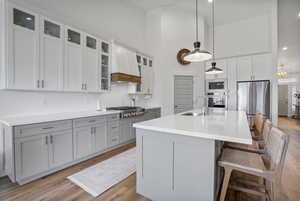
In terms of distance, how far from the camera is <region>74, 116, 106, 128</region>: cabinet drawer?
8.54 feet

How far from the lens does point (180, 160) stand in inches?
61.1

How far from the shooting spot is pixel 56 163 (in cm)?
232

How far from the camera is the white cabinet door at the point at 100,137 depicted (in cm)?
295

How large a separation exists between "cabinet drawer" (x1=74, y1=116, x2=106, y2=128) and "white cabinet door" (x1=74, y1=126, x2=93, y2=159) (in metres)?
0.07

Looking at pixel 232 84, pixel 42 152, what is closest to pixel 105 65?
pixel 42 152

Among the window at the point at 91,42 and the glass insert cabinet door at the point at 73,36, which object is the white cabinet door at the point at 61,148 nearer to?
the glass insert cabinet door at the point at 73,36

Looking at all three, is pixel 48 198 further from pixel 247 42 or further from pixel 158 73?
pixel 247 42

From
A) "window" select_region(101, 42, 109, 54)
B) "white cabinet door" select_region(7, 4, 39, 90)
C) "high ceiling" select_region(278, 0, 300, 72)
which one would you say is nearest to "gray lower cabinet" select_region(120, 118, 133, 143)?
"window" select_region(101, 42, 109, 54)

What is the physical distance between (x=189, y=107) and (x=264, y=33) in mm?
3368

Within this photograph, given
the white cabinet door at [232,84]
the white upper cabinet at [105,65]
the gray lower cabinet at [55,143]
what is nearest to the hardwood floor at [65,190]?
the gray lower cabinet at [55,143]

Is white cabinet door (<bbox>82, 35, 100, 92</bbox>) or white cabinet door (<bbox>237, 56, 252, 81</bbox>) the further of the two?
white cabinet door (<bbox>237, 56, 252, 81</bbox>)

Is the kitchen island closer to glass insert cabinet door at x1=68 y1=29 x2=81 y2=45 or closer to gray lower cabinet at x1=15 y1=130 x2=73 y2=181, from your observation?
gray lower cabinet at x1=15 y1=130 x2=73 y2=181

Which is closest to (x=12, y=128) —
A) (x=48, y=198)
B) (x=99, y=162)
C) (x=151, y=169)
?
(x=48, y=198)

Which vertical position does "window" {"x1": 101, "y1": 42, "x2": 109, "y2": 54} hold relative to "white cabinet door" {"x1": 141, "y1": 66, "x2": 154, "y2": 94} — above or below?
above
